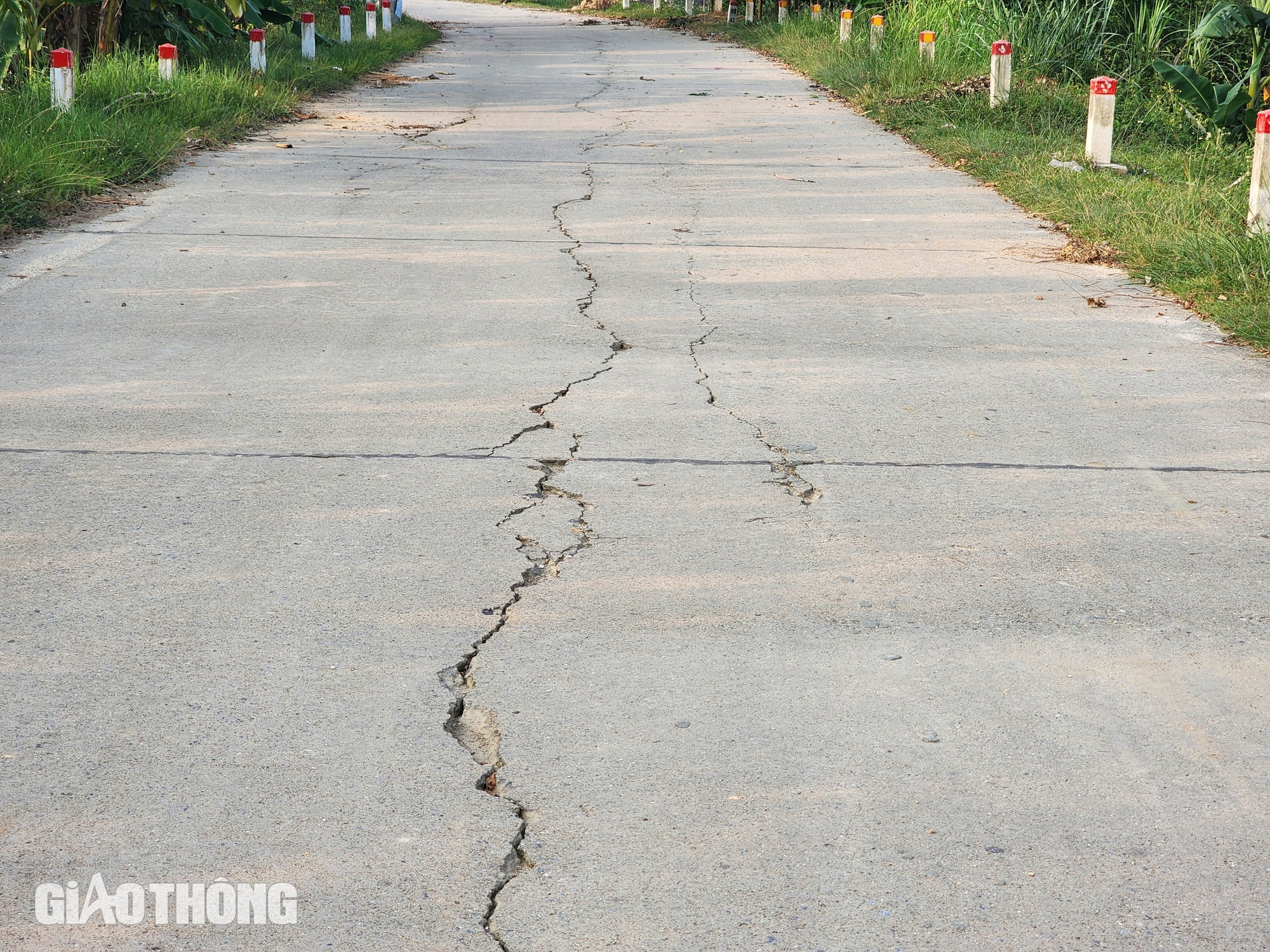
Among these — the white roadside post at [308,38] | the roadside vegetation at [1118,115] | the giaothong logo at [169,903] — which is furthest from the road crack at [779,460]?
the white roadside post at [308,38]

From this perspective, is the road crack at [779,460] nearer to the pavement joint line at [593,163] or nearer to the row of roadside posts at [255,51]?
the pavement joint line at [593,163]

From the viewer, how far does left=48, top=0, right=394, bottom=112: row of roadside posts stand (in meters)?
10.6

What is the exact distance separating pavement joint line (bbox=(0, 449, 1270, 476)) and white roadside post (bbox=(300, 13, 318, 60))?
14063 mm

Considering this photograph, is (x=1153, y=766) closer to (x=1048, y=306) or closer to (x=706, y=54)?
(x=1048, y=306)

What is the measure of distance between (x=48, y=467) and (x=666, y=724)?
257 cm

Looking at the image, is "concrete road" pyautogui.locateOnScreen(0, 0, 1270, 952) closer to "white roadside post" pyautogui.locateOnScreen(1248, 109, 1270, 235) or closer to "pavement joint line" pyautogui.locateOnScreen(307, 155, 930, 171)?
"white roadside post" pyautogui.locateOnScreen(1248, 109, 1270, 235)

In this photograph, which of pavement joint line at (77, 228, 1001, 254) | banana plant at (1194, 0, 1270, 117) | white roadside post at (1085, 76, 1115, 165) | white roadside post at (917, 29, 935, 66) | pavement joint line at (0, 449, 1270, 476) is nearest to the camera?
pavement joint line at (0, 449, 1270, 476)

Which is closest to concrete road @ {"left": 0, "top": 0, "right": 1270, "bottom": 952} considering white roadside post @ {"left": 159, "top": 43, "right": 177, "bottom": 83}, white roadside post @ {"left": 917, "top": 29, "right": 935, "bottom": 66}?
white roadside post @ {"left": 159, "top": 43, "right": 177, "bottom": 83}

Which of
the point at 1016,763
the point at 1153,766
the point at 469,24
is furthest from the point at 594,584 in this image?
the point at 469,24

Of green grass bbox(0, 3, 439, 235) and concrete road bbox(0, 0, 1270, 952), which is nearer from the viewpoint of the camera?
concrete road bbox(0, 0, 1270, 952)

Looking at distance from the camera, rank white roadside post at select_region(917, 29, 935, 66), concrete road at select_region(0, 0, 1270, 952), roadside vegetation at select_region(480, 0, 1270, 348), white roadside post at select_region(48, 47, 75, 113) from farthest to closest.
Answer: white roadside post at select_region(917, 29, 935, 66) < white roadside post at select_region(48, 47, 75, 113) < roadside vegetation at select_region(480, 0, 1270, 348) < concrete road at select_region(0, 0, 1270, 952)

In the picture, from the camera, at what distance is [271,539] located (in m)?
4.03

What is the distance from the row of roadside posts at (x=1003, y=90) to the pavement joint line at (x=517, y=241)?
5.07 ft

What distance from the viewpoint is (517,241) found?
8281 millimetres
